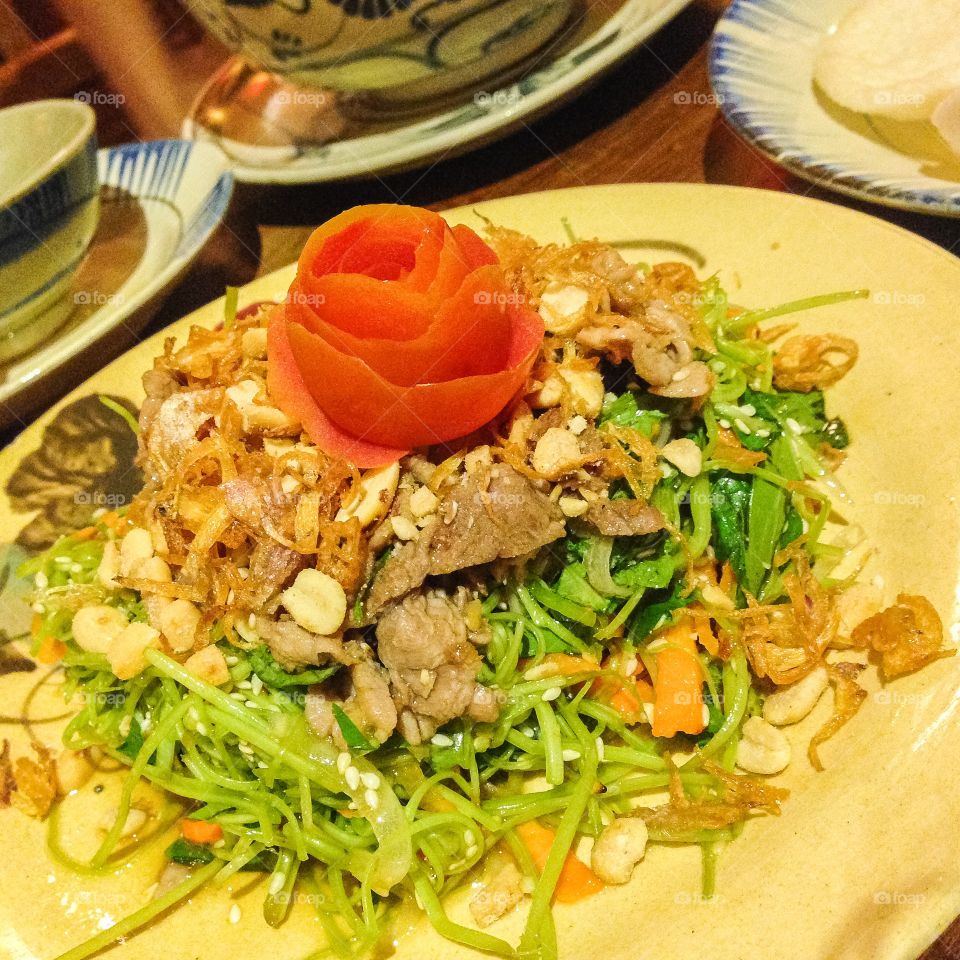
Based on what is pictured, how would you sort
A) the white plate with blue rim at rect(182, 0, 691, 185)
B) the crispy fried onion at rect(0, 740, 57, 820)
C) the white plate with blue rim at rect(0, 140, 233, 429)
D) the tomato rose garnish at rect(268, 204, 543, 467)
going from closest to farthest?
the tomato rose garnish at rect(268, 204, 543, 467) → the crispy fried onion at rect(0, 740, 57, 820) → the white plate with blue rim at rect(0, 140, 233, 429) → the white plate with blue rim at rect(182, 0, 691, 185)

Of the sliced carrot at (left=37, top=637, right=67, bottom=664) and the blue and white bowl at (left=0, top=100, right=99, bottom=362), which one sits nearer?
the sliced carrot at (left=37, top=637, right=67, bottom=664)

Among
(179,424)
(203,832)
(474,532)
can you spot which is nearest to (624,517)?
(474,532)

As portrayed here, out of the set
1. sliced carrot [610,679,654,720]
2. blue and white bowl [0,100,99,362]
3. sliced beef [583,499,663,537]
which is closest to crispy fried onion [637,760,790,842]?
sliced carrot [610,679,654,720]

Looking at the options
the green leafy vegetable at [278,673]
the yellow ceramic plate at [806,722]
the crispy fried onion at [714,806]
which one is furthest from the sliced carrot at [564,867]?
the green leafy vegetable at [278,673]

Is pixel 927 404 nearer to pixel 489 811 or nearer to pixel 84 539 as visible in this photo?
pixel 489 811

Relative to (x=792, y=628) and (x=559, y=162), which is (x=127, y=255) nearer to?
(x=559, y=162)

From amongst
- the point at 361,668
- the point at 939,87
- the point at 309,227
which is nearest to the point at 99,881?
the point at 361,668

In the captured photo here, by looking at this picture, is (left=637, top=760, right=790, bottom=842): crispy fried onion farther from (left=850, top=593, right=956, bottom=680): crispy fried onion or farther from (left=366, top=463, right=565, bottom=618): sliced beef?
(left=366, top=463, right=565, bottom=618): sliced beef
